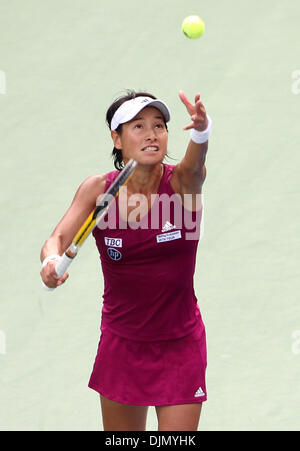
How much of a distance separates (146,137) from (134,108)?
15cm

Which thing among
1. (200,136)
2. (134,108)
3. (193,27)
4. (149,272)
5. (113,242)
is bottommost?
(149,272)

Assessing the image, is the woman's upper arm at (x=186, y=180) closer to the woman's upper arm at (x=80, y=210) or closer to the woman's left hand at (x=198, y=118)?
the woman's left hand at (x=198, y=118)

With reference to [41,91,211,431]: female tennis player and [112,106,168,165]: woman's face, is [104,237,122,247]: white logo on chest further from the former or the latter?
[112,106,168,165]: woman's face

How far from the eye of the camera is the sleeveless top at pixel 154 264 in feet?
16.0

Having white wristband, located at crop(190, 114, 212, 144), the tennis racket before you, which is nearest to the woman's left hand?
white wristband, located at crop(190, 114, 212, 144)

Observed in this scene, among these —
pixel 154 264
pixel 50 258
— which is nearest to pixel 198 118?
pixel 154 264

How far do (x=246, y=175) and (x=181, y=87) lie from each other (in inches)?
42.7

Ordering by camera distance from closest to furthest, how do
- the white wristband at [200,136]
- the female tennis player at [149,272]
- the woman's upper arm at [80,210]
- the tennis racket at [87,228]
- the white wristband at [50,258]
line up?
1. the tennis racket at [87,228]
2. the white wristband at [200,136]
3. the white wristband at [50,258]
4. the female tennis player at [149,272]
5. the woman's upper arm at [80,210]

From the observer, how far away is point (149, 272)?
16.0 feet

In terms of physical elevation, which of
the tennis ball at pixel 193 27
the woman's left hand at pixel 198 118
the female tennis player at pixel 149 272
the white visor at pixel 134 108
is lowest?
the female tennis player at pixel 149 272

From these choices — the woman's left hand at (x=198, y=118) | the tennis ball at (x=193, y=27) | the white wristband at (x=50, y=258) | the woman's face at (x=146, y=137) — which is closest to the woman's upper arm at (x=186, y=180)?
the woman's face at (x=146, y=137)

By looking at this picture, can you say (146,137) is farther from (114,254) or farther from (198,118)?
(114,254)

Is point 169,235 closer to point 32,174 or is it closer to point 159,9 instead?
point 32,174

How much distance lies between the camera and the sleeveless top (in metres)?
4.88
